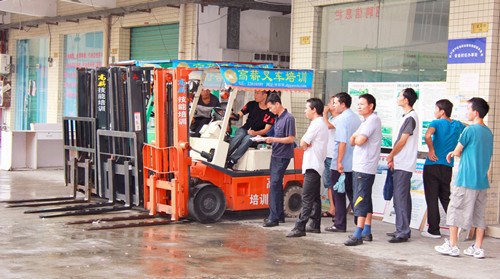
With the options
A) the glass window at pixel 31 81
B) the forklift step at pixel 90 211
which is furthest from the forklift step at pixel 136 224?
the glass window at pixel 31 81

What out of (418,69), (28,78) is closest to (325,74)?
(418,69)

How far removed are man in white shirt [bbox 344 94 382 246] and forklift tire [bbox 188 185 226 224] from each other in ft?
7.08

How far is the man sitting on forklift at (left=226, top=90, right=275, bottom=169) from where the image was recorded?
11.3 metres

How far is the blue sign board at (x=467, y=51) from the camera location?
34.5 feet

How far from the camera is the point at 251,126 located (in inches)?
451

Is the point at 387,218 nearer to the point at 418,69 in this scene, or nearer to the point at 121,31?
the point at 418,69

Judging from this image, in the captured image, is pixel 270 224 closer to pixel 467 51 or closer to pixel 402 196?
pixel 402 196

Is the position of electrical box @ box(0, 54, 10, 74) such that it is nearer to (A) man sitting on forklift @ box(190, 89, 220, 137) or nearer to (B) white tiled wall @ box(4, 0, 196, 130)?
(B) white tiled wall @ box(4, 0, 196, 130)

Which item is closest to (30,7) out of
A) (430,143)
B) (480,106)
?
(430,143)

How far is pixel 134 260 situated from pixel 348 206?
190 inches

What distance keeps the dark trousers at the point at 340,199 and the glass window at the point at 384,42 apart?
2231 millimetres

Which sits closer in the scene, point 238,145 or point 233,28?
point 238,145

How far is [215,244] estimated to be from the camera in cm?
945

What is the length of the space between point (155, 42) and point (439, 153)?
996cm
